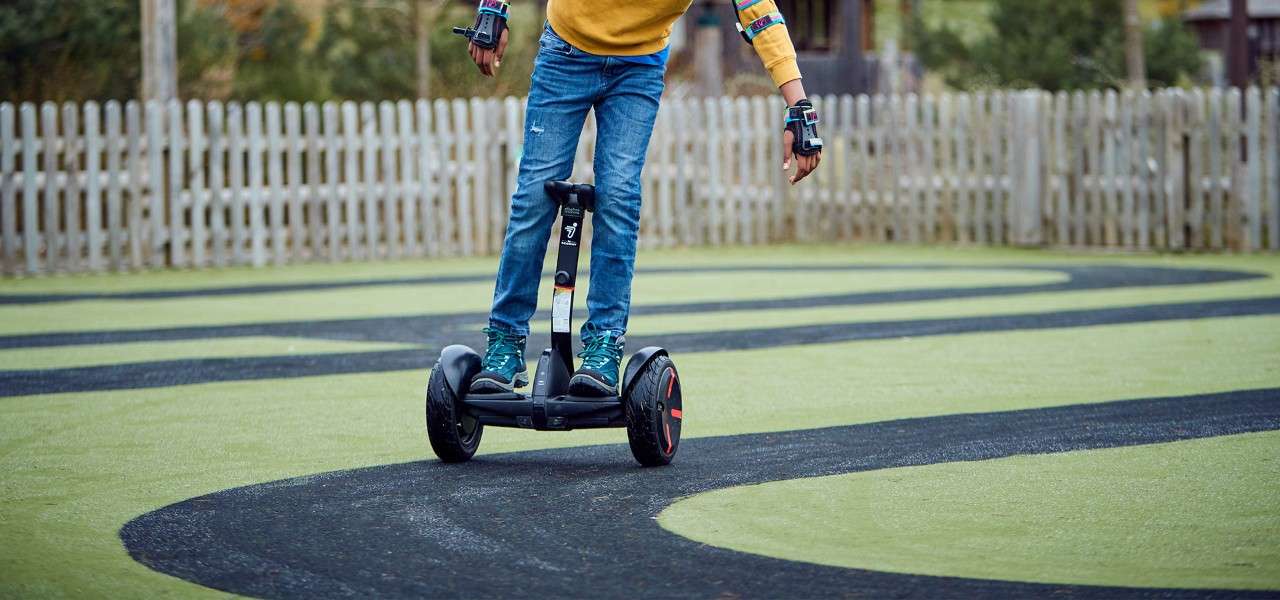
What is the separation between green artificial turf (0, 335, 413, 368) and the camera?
870cm

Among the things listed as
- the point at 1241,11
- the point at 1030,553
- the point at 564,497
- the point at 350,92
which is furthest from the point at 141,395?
the point at 350,92

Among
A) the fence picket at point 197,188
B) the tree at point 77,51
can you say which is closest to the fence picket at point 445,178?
the fence picket at point 197,188

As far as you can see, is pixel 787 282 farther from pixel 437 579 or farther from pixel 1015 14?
pixel 1015 14

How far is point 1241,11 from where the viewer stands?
19.7 m

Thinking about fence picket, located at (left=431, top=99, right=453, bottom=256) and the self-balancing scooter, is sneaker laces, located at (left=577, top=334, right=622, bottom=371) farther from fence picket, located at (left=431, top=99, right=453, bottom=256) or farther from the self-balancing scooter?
fence picket, located at (left=431, top=99, right=453, bottom=256)

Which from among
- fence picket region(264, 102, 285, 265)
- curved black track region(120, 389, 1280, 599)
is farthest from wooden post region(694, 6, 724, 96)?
curved black track region(120, 389, 1280, 599)

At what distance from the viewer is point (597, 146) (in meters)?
5.50

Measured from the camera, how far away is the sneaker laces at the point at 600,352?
532 centimetres

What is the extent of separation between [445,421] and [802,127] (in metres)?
1.39

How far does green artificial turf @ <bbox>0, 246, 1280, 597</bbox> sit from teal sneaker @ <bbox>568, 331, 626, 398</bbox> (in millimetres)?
379

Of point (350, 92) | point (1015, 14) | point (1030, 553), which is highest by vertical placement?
point (1015, 14)

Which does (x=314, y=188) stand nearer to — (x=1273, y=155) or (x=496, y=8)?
(x=1273, y=155)

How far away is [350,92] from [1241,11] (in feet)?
42.5

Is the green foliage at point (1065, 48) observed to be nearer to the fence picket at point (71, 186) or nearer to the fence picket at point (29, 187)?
the fence picket at point (71, 186)
